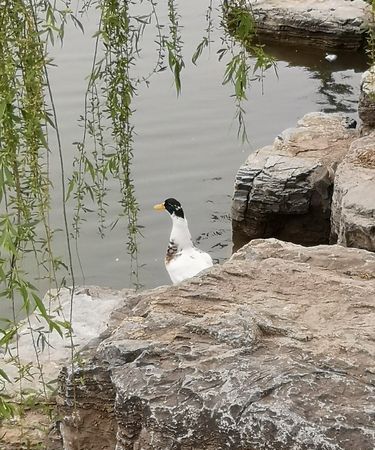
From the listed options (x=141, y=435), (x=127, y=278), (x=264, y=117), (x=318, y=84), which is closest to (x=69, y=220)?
(x=127, y=278)

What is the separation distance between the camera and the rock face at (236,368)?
7.87 feet

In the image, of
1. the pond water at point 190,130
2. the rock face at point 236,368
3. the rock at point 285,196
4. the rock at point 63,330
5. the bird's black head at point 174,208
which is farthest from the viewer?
the pond water at point 190,130

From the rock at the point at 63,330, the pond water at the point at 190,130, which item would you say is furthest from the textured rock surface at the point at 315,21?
the rock at the point at 63,330

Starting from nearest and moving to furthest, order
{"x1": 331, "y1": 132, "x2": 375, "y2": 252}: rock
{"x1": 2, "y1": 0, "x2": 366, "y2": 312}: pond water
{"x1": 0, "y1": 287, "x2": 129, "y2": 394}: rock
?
{"x1": 0, "y1": 287, "x2": 129, "y2": 394}: rock → {"x1": 331, "y1": 132, "x2": 375, "y2": 252}: rock → {"x1": 2, "y1": 0, "x2": 366, "y2": 312}: pond water

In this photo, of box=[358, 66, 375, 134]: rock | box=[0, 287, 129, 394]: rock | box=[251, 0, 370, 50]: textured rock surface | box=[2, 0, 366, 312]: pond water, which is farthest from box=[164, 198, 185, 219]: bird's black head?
box=[251, 0, 370, 50]: textured rock surface

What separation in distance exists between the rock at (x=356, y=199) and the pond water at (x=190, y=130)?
0.83m

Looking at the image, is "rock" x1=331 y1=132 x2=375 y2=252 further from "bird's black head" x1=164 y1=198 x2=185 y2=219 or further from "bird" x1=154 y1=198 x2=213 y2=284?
"bird's black head" x1=164 y1=198 x2=185 y2=219

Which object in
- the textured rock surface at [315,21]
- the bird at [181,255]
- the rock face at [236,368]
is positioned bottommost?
the bird at [181,255]

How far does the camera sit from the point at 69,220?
7332mm

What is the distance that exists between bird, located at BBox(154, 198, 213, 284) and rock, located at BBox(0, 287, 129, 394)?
2.75ft

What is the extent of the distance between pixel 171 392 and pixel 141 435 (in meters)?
0.18

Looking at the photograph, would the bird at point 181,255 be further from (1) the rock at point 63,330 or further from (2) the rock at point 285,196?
(1) the rock at point 63,330

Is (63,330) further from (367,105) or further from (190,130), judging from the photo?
(190,130)

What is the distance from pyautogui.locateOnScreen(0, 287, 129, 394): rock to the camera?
3.89m
